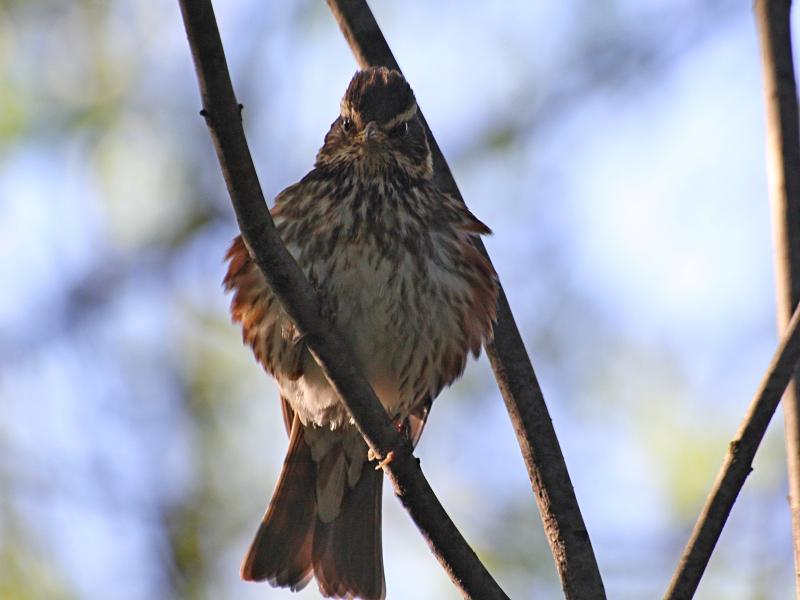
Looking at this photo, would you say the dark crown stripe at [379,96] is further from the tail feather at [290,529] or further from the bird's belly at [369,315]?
the tail feather at [290,529]

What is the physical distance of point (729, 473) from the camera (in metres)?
3.88

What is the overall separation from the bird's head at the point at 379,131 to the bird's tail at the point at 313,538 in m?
1.32

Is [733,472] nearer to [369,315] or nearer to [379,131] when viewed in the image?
[369,315]

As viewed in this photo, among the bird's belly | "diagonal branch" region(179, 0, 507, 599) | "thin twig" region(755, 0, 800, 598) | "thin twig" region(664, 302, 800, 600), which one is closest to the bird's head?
the bird's belly

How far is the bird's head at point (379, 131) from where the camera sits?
565cm

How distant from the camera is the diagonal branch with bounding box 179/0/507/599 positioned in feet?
11.4

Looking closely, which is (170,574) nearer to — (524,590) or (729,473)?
(524,590)

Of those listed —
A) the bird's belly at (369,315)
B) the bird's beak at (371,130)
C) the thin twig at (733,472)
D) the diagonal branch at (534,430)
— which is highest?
the bird's beak at (371,130)

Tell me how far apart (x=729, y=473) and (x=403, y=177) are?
247cm

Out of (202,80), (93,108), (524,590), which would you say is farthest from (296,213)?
(93,108)

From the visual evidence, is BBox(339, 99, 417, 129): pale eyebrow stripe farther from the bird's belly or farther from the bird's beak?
the bird's belly

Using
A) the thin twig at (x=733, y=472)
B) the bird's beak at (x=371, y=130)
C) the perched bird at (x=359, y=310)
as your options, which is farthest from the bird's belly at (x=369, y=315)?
the thin twig at (x=733, y=472)

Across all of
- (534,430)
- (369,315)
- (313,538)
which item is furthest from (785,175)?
(313,538)

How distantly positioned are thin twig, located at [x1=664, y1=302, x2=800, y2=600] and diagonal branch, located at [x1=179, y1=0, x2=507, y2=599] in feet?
2.09
